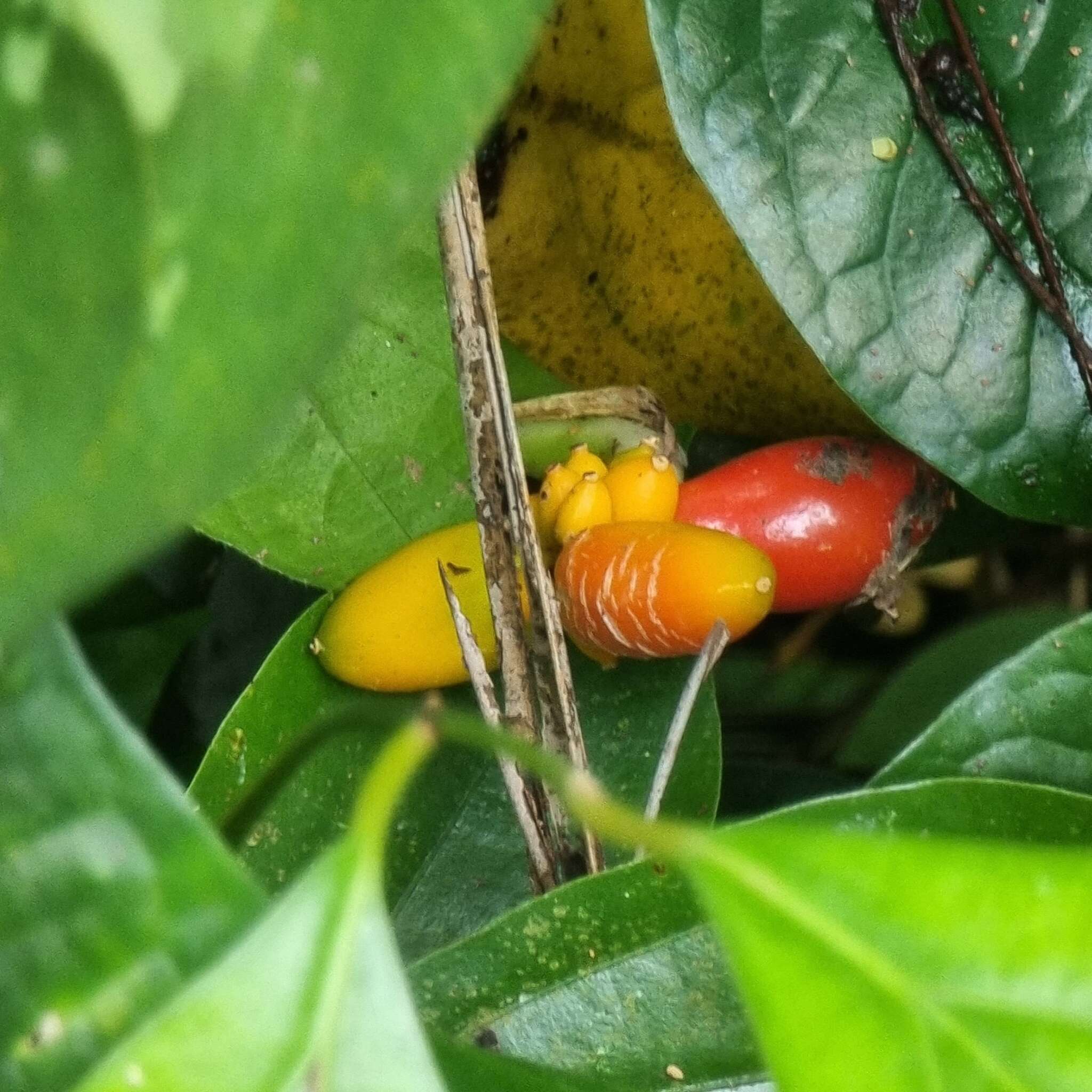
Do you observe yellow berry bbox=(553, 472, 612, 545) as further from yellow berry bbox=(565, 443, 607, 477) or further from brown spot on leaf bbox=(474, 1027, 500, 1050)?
brown spot on leaf bbox=(474, 1027, 500, 1050)

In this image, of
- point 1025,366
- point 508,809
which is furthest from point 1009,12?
point 508,809

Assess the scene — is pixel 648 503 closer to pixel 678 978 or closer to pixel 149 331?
pixel 678 978

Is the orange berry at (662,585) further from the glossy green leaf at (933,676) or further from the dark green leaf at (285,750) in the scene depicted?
the glossy green leaf at (933,676)

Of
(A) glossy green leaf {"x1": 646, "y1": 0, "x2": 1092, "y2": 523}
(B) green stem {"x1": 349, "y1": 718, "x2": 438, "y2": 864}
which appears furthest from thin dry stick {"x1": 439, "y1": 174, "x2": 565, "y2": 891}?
(B) green stem {"x1": 349, "y1": 718, "x2": 438, "y2": 864}


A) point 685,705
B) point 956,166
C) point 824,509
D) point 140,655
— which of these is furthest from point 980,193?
point 140,655

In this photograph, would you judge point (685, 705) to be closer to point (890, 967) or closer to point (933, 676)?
point (890, 967)
